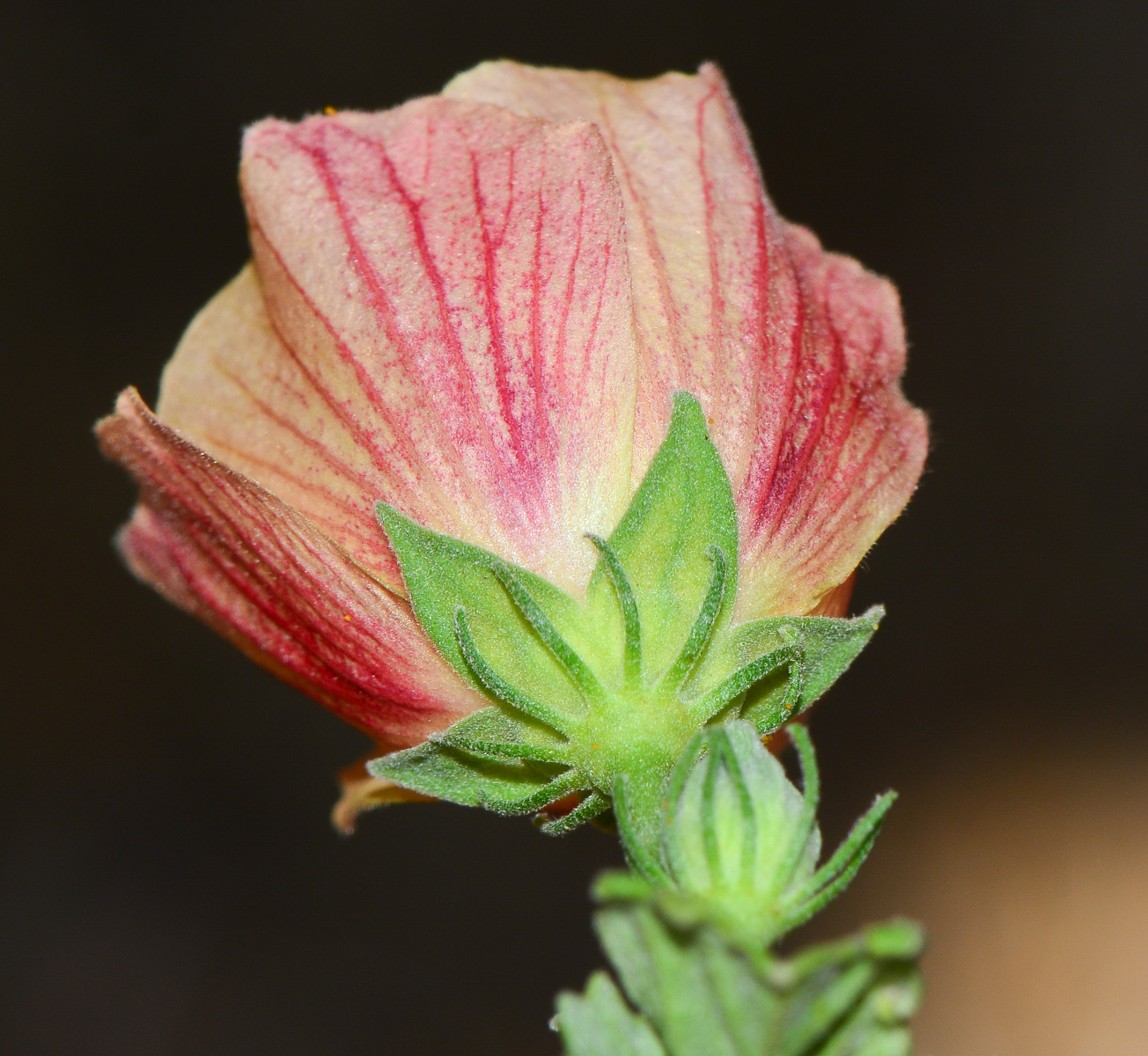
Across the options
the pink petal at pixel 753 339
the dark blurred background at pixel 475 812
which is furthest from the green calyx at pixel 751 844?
the dark blurred background at pixel 475 812

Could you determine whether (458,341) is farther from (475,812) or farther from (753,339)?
(475,812)

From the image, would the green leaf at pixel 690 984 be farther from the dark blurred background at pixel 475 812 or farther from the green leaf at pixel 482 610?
the dark blurred background at pixel 475 812

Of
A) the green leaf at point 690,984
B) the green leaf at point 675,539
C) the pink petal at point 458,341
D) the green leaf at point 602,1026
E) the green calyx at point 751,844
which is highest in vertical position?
the pink petal at point 458,341

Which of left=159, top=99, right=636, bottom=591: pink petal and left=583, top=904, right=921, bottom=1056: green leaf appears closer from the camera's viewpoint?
left=583, top=904, right=921, bottom=1056: green leaf

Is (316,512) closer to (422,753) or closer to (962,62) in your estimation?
(422,753)

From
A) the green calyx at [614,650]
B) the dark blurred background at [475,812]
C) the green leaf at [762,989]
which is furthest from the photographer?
the dark blurred background at [475,812]

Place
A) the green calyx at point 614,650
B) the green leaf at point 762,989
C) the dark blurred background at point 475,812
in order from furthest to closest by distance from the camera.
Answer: the dark blurred background at point 475,812 < the green calyx at point 614,650 < the green leaf at point 762,989

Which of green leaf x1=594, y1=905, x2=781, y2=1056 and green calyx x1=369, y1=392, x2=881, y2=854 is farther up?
green calyx x1=369, y1=392, x2=881, y2=854

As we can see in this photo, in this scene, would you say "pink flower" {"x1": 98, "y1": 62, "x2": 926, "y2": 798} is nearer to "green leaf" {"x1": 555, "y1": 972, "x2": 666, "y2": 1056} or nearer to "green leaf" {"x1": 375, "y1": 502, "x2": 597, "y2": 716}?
"green leaf" {"x1": 375, "y1": 502, "x2": 597, "y2": 716}

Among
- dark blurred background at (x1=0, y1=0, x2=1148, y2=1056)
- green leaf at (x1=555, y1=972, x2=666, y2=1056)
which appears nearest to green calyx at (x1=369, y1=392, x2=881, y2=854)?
green leaf at (x1=555, y1=972, x2=666, y2=1056)
